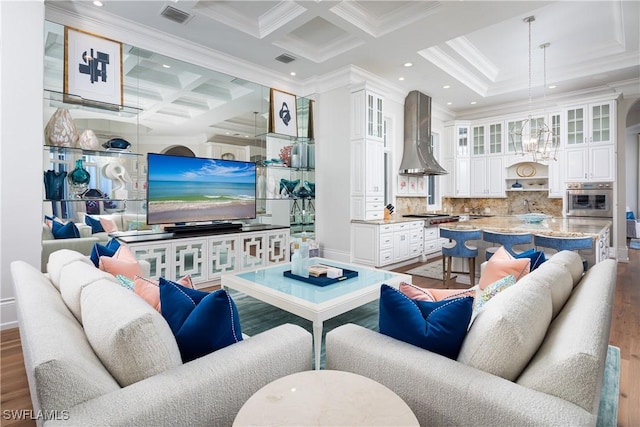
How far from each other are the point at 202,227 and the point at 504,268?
11.4 feet

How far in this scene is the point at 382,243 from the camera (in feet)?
16.3

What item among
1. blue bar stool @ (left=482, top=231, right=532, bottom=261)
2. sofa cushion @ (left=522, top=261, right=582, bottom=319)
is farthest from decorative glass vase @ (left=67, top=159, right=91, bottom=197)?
blue bar stool @ (left=482, top=231, right=532, bottom=261)

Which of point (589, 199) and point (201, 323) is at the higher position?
point (589, 199)

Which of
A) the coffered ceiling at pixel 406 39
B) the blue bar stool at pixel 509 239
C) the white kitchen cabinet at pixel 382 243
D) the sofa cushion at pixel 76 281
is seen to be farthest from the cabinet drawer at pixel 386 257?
the sofa cushion at pixel 76 281

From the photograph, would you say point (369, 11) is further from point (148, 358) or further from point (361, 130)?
point (148, 358)

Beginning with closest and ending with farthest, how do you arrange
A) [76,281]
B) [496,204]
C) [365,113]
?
[76,281] < [365,113] < [496,204]

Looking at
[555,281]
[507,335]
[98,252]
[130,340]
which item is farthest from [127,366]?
[555,281]

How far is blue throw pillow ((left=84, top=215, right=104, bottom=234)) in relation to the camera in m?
3.41

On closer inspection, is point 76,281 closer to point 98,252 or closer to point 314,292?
point 98,252

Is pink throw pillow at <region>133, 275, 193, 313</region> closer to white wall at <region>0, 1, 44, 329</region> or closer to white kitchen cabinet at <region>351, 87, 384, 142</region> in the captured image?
white wall at <region>0, 1, 44, 329</region>

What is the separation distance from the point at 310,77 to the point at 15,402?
16.7 ft

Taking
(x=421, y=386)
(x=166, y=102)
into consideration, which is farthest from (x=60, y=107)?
(x=421, y=386)

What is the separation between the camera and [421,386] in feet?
3.45

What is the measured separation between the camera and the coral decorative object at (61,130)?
316 centimetres
